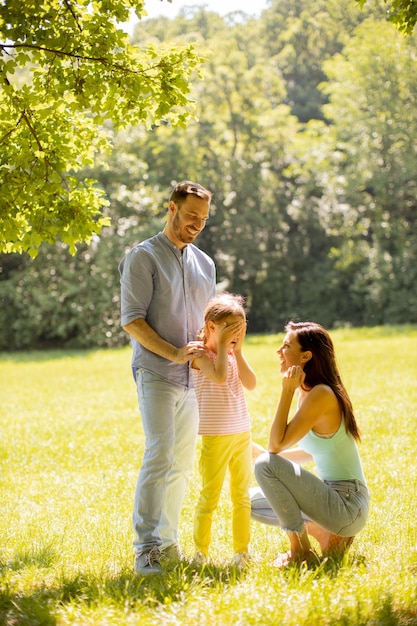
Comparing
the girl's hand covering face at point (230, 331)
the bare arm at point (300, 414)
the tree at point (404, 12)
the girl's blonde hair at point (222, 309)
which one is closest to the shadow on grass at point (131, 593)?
the bare arm at point (300, 414)

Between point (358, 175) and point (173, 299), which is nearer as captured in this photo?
point (173, 299)

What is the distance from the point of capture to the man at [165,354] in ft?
14.8

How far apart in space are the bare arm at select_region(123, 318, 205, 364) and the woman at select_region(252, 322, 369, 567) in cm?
53

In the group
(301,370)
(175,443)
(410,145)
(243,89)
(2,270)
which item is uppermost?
(243,89)

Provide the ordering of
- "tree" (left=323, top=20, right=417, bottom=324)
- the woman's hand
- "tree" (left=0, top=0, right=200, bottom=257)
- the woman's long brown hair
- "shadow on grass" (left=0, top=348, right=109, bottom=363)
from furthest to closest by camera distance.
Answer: "tree" (left=323, top=20, right=417, bottom=324)
"shadow on grass" (left=0, top=348, right=109, bottom=363)
"tree" (left=0, top=0, right=200, bottom=257)
the woman's long brown hair
the woman's hand

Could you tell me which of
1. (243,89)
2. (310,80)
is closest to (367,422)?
(243,89)

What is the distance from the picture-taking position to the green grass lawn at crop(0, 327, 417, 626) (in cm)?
350

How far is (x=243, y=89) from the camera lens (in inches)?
1175

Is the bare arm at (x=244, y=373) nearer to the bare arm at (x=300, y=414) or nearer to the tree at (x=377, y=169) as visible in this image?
the bare arm at (x=300, y=414)

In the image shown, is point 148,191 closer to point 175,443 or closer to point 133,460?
point 133,460

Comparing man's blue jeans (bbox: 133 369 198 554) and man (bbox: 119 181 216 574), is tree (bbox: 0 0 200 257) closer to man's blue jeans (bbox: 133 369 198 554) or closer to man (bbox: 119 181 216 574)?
man (bbox: 119 181 216 574)

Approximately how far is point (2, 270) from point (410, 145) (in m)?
14.7

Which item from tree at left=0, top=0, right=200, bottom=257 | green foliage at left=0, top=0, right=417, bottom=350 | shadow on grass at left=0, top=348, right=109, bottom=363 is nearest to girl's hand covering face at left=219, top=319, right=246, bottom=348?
tree at left=0, top=0, right=200, bottom=257

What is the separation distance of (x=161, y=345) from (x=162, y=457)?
0.65 m
